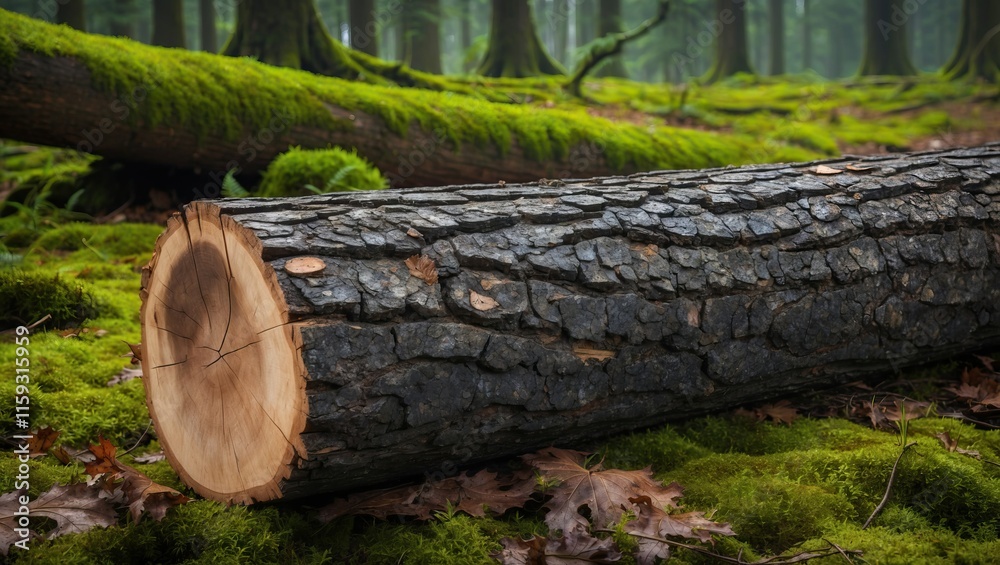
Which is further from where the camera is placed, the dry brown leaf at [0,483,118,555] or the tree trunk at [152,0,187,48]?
the tree trunk at [152,0,187,48]

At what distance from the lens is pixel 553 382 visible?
8.56 ft

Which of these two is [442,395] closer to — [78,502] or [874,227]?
[78,502]

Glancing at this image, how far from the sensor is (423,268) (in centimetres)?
241

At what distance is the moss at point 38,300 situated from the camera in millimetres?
4035

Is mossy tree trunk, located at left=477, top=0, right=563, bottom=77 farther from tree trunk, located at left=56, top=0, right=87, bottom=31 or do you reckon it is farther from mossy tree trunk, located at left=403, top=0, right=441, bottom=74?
tree trunk, located at left=56, top=0, right=87, bottom=31

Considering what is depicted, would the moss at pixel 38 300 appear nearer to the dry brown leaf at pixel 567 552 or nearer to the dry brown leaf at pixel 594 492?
the dry brown leaf at pixel 594 492

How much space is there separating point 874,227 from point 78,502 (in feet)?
12.7

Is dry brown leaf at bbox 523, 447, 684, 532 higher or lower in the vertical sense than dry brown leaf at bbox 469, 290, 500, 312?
lower

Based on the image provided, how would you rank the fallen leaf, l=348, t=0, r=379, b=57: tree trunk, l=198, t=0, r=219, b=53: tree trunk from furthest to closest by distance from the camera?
l=198, t=0, r=219, b=53: tree trunk, l=348, t=0, r=379, b=57: tree trunk, the fallen leaf

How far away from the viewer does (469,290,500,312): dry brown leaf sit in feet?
7.91

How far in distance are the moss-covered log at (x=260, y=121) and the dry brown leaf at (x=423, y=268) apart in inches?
188

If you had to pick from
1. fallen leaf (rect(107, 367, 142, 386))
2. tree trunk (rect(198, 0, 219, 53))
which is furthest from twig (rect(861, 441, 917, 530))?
tree trunk (rect(198, 0, 219, 53))

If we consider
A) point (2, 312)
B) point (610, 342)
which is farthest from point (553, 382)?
point (2, 312)

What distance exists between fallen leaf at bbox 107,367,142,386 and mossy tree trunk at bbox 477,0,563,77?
1195cm
